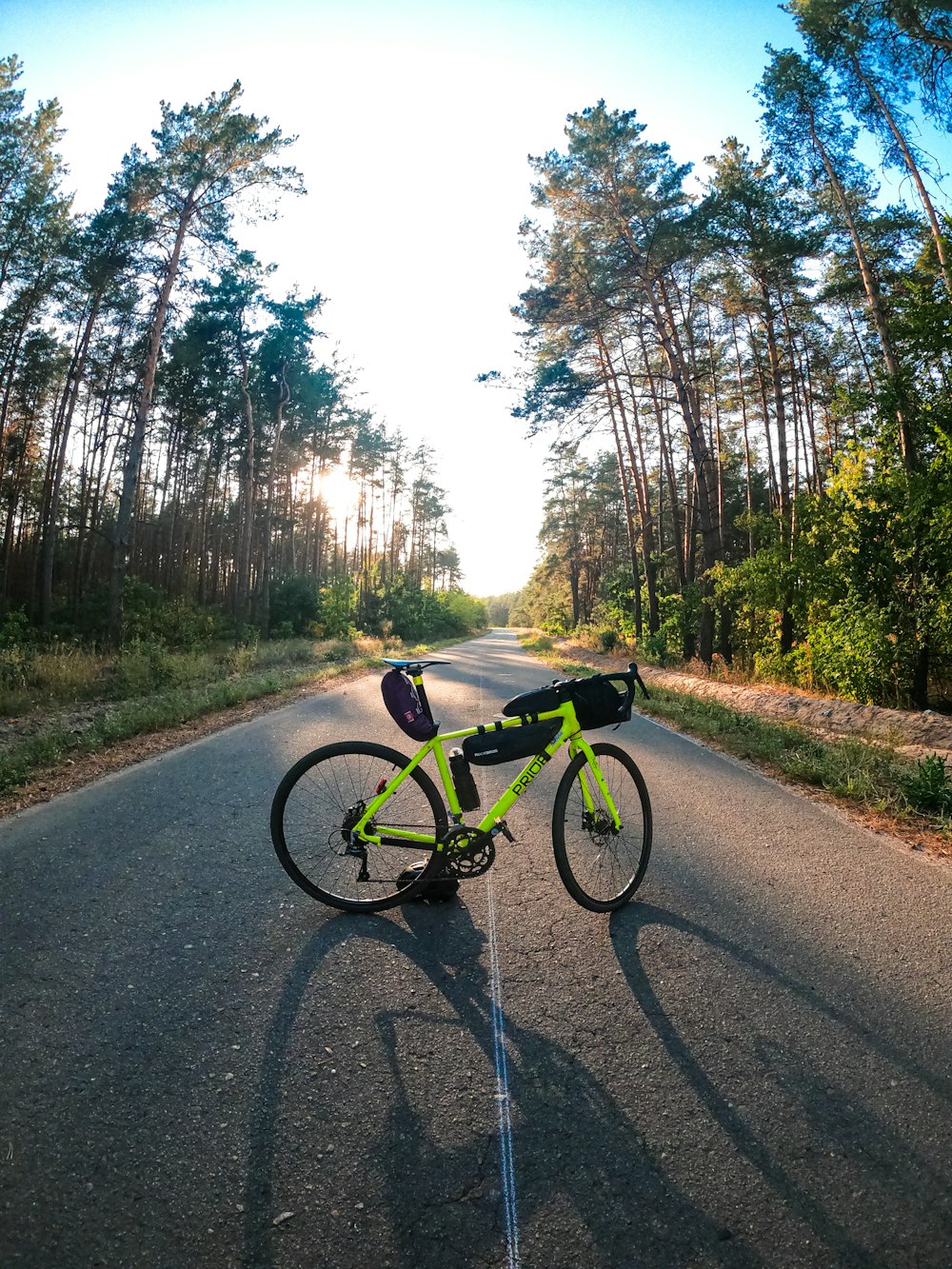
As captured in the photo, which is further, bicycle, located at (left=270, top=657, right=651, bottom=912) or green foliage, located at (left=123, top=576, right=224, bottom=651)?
green foliage, located at (left=123, top=576, right=224, bottom=651)

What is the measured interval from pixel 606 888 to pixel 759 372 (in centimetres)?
1977

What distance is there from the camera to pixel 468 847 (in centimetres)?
283

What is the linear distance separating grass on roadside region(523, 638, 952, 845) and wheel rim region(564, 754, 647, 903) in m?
2.67

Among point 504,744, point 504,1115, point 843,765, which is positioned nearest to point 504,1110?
point 504,1115

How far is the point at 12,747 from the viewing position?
5895 mm

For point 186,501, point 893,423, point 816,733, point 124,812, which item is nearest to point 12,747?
point 124,812

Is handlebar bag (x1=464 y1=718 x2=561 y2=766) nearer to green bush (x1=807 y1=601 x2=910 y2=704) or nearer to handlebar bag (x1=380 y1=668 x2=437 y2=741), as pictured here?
handlebar bag (x1=380 y1=668 x2=437 y2=741)

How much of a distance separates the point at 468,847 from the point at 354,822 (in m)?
0.62

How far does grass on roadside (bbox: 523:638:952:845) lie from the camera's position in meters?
4.61

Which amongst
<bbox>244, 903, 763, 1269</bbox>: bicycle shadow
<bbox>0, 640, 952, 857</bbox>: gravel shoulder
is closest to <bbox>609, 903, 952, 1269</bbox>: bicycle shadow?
<bbox>244, 903, 763, 1269</bbox>: bicycle shadow

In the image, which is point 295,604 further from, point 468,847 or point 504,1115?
point 504,1115

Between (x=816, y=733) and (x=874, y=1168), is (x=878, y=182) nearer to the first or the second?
(x=816, y=733)

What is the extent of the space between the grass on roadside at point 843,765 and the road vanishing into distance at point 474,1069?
122cm

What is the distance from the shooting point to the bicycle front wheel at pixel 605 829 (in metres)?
3.03
